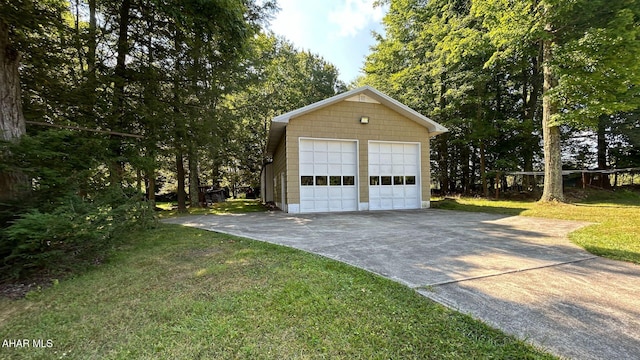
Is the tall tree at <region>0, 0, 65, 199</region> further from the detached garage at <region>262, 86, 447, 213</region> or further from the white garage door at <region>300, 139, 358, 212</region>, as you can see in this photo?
the white garage door at <region>300, 139, 358, 212</region>

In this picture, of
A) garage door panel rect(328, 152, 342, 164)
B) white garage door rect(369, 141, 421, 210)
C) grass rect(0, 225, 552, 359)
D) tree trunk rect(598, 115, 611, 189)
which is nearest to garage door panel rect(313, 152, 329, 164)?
garage door panel rect(328, 152, 342, 164)

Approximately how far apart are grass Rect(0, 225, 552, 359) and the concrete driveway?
0.33 meters

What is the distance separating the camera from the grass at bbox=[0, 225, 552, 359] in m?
1.98

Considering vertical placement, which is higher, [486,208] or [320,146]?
[320,146]

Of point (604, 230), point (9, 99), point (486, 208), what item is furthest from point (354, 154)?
point (9, 99)

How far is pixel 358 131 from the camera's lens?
10750mm

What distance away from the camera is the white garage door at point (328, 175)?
10133 mm

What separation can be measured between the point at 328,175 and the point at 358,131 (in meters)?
2.14

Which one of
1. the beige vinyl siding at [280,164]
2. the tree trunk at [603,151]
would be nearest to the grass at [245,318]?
the beige vinyl siding at [280,164]

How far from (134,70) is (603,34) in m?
14.7

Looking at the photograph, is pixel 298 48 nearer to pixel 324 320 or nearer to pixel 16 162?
pixel 16 162

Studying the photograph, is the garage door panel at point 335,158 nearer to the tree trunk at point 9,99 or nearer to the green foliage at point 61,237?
the green foliage at point 61,237

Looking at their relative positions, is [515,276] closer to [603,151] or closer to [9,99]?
[9,99]

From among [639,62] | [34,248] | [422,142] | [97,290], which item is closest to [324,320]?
[97,290]
